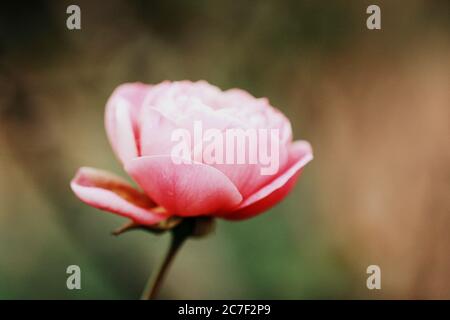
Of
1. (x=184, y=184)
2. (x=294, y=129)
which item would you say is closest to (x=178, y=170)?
(x=184, y=184)

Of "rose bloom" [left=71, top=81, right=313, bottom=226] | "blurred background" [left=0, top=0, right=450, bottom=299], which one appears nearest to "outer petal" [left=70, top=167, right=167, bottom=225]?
"rose bloom" [left=71, top=81, right=313, bottom=226]

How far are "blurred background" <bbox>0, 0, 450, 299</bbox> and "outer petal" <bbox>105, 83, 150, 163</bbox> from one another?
0.15m

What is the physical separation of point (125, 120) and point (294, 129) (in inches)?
8.4

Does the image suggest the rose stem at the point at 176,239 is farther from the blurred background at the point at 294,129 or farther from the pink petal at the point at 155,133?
the blurred background at the point at 294,129

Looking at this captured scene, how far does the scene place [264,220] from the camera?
1.66ft

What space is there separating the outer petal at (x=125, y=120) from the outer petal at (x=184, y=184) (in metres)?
0.01

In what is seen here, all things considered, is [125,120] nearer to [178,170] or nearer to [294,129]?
[178,170]

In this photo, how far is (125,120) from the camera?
314 millimetres

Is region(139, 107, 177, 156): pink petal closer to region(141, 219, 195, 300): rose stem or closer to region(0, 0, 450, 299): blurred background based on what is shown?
region(141, 219, 195, 300): rose stem

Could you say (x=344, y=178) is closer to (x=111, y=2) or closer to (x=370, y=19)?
(x=370, y=19)

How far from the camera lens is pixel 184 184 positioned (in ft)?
0.98

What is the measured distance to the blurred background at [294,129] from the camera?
0.47 meters

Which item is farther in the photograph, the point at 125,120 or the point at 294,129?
the point at 294,129

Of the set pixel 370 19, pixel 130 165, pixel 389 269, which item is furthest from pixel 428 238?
pixel 130 165
